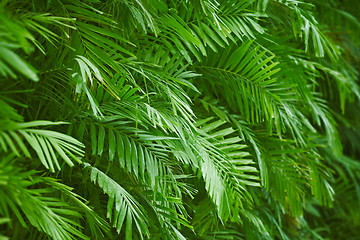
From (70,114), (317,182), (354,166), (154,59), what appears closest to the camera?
(70,114)

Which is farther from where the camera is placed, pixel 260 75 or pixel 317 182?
pixel 317 182

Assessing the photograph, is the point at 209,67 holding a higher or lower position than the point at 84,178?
higher

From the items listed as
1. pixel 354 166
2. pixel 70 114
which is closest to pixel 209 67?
pixel 70 114

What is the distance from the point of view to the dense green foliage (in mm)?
747

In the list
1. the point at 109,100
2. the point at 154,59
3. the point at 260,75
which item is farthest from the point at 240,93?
the point at 109,100

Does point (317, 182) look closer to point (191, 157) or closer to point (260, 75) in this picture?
point (260, 75)

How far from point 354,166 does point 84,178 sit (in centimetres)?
136

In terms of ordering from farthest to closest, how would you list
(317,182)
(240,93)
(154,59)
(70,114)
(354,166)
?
(354,166) → (317,182) → (240,93) → (154,59) → (70,114)

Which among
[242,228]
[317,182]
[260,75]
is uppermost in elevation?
[260,75]

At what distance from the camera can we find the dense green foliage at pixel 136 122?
747 millimetres

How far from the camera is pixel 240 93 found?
45.6 inches

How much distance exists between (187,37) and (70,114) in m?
0.30

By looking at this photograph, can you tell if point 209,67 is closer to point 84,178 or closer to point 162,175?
point 162,175

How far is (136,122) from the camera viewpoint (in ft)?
2.59
